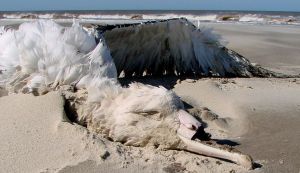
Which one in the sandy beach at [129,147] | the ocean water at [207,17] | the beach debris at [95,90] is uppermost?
the beach debris at [95,90]

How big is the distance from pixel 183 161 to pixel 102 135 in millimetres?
521

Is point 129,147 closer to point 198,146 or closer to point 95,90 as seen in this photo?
point 198,146

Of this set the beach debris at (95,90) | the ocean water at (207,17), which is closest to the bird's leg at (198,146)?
the beach debris at (95,90)

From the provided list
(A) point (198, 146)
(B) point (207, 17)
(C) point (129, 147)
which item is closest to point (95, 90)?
(C) point (129, 147)

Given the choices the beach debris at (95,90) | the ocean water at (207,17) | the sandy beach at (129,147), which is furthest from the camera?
the ocean water at (207,17)

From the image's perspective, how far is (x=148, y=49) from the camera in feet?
15.5

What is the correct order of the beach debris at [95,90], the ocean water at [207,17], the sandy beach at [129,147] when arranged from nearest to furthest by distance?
the sandy beach at [129,147]
the beach debris at [95,90]
the ocean water at [207,17]

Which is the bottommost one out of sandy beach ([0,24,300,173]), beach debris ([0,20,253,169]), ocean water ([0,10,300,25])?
ocean water ([0,10,300,25])

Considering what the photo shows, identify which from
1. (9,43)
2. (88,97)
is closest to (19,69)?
(9,43)

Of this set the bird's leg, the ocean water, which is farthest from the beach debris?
the ocean water

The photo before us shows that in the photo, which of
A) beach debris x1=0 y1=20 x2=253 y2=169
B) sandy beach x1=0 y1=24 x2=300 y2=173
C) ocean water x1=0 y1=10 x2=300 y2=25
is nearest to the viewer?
sandy beach x1=0 y1=24 x2=300 y2=173

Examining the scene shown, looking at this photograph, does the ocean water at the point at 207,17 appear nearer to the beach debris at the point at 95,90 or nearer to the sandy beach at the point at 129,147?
the sandy beach at the point at 129,147

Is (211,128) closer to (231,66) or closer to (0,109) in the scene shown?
(0,109)

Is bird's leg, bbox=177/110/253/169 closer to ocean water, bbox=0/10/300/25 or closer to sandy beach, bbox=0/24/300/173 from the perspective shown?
sandy beach, bbox=0/24/300/173
